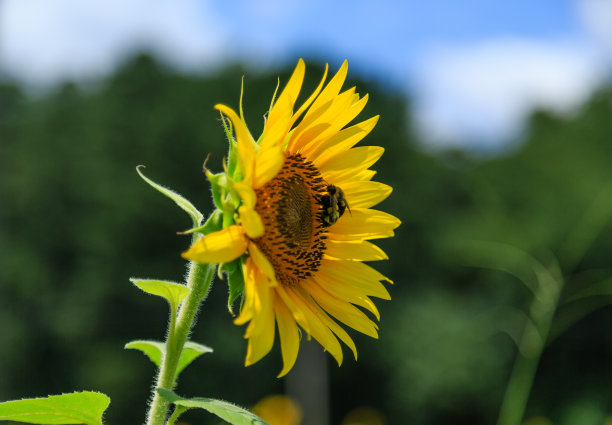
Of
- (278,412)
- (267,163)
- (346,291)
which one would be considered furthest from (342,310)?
(278,412)

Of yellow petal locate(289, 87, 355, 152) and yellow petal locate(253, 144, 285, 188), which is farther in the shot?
yellow petal locate(289, 87, 355, 152)

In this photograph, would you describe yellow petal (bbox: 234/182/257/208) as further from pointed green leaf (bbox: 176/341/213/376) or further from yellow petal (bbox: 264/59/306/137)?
pointed green leaf (bbox: 176/341/213/376)

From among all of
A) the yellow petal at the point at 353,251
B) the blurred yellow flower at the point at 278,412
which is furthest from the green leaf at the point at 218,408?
the blurred yellow flower at the point at 278,412

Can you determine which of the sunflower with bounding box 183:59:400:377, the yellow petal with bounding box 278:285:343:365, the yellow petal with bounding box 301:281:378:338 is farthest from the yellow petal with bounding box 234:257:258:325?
the yellow petal with bounding box 301:281:378:338

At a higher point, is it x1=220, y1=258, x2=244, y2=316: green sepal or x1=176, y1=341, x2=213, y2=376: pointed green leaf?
x1=220, y1=258, x2=244, y2=316: green sepal

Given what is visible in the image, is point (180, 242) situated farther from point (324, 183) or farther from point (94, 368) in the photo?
point (324, 183)

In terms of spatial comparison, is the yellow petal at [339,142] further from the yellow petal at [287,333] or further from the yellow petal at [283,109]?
the yellow petal at [287,333]

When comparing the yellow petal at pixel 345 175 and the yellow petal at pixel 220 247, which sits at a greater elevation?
the yellow petal at pixel 345 175
